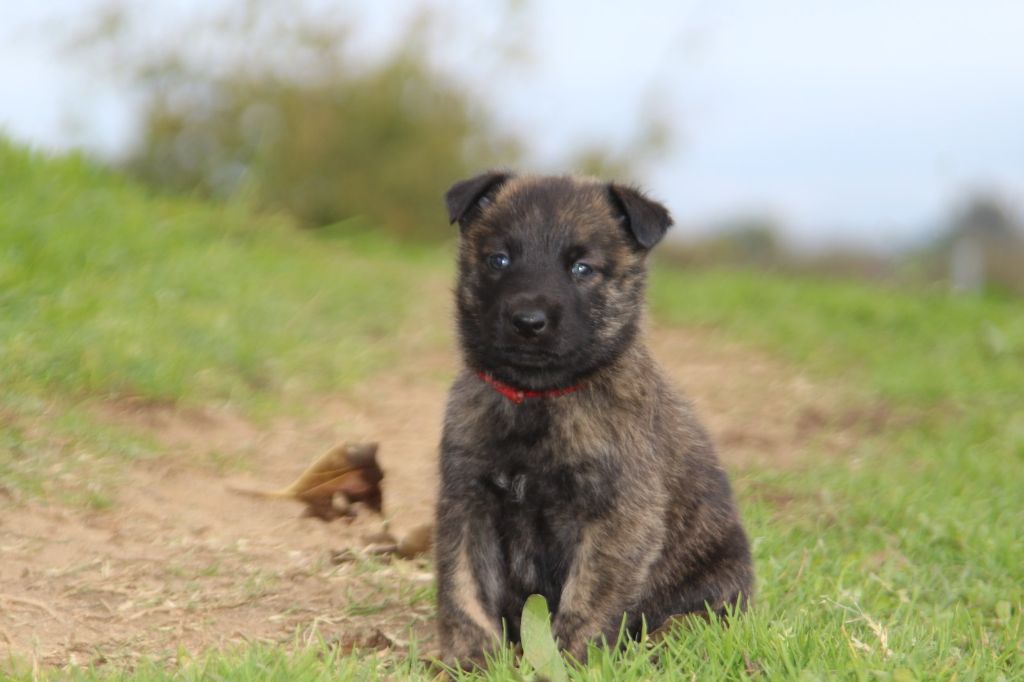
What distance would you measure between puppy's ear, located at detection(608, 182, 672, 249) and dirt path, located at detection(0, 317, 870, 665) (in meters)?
1.13

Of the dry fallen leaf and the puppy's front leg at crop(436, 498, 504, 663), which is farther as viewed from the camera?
the dry fallen leaf

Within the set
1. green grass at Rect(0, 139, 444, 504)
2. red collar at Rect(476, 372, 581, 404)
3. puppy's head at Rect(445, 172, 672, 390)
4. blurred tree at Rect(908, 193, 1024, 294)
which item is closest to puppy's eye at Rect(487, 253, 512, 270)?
puppy's head at Rect(445, 172, 672, 390)

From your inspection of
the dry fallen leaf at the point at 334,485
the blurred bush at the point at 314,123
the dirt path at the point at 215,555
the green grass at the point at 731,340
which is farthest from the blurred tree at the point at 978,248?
the dry fallen leaf at the point at 334,485

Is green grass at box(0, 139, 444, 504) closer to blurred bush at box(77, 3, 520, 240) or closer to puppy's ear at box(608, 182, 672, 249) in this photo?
puppy's ear at box(608, 182, 672, 249)

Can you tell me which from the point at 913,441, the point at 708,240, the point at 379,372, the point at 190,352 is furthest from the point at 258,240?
the point at 708,240

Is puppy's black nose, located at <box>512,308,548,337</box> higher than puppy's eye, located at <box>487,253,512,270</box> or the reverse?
the reverse

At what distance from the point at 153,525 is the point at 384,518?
0.93 meters

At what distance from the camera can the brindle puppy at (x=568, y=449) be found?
146 inches

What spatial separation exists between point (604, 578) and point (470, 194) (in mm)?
1316

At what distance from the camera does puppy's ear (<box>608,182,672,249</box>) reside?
13.0ft

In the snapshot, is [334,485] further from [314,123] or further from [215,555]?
[314,123]

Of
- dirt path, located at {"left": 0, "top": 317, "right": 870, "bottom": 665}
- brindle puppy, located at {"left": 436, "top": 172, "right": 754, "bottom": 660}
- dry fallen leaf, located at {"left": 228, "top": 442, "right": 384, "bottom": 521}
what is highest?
brindle puppy, located at {"left": 436, "top": 172, "right": 754, "bottom": 660}

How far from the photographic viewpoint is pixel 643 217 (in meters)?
3.99

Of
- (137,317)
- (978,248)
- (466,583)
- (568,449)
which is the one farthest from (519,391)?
(978,248)
